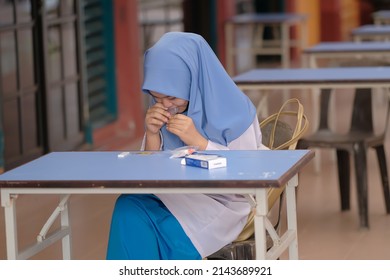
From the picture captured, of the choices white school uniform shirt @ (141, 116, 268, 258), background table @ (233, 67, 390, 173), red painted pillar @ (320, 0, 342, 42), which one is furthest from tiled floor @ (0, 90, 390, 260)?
red painted pillar @ (320, 0, 342, 42)

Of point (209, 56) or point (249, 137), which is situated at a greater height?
point (209, 56)

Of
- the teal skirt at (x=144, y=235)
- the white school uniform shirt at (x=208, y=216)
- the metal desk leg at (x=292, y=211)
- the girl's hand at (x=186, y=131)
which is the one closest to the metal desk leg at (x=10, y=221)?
the teal skirt at (x=144, y=235)

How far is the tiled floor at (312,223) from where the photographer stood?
197 inches

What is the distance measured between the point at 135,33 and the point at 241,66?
15.8ft

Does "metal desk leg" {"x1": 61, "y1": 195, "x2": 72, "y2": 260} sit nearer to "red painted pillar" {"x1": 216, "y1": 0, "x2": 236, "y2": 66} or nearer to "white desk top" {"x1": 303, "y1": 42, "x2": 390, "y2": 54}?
"white desk top" {"x1": 303, "y1": 42, "x2": 390, "y2": 54}

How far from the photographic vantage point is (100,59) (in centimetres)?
824

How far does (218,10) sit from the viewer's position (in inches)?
446

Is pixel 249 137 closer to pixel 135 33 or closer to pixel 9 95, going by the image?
pixel 9 95

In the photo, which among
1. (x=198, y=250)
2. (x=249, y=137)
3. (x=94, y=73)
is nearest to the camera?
(x=198, y=250)

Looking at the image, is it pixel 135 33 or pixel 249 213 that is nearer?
pixel 249 213

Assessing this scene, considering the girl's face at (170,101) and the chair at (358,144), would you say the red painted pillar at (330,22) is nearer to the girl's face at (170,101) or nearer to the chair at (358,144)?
the chair at (358,144)

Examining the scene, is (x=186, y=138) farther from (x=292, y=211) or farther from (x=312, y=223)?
(x=312, y=223)

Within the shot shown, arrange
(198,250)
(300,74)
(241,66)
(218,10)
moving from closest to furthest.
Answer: (198,250) → (300,74) → (218,10) → (241,66)
